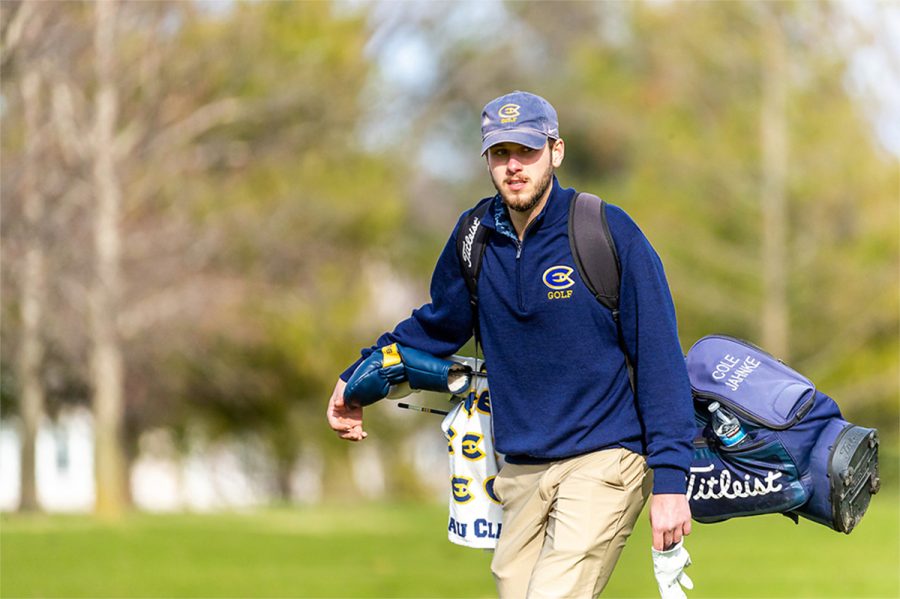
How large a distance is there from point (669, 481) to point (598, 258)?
741 mm

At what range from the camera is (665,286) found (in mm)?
5105

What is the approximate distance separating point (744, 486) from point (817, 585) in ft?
25.0

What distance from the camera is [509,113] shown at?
17.1ft

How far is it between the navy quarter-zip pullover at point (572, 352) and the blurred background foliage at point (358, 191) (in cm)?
1662

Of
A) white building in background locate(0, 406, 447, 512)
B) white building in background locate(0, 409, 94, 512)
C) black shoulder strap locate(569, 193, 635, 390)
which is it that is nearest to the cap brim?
black shoulder strap locate(569, 193, 635, 390)

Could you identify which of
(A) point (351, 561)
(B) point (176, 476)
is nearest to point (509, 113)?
(A) point (351, 561)

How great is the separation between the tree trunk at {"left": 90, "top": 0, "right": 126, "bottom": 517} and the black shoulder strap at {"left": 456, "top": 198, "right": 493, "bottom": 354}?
61.1 feet

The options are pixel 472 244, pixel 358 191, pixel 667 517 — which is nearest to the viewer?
pixel 667 517

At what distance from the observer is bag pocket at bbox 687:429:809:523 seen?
17.4 feet

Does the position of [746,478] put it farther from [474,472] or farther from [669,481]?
[474,472]

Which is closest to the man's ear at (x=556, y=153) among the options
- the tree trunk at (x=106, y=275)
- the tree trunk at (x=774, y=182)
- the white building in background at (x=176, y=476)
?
the tree trunk at (x=106, y=275)

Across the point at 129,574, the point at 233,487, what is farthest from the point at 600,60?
the point at 129,574

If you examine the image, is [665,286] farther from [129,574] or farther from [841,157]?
[841,157]

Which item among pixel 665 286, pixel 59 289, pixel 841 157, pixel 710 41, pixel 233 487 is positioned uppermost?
pixel 710 41
